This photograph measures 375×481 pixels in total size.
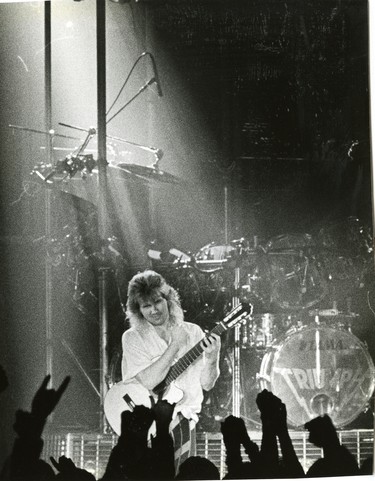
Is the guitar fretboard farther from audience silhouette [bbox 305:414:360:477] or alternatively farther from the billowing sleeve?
audience silhouette [bbox 305:414:360:477]

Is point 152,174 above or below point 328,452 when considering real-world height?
above

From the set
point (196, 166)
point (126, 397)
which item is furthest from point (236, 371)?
point (196, 166)

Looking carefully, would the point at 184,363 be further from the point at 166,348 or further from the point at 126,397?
the point at 126,397

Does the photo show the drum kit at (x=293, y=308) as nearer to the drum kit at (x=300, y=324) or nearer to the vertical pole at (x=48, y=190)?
the drum kit at (x=300, y=324)

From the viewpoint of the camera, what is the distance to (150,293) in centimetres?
265

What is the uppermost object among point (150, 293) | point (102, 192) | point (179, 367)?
point (102, 192)

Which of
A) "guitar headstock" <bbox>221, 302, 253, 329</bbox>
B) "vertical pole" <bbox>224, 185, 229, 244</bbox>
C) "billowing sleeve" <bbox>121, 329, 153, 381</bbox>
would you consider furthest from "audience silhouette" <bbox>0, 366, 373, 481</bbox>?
"vertical pole" <bbox>224, 185, 229, 244</bbox>

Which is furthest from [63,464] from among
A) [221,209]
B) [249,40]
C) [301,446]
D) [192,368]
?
[249,40]

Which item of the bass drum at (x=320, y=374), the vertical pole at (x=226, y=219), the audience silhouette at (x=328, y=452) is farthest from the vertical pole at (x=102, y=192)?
the audience silhouette at (x=328, y=452)

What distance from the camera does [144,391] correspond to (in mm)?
2631

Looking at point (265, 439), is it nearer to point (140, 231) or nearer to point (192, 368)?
point (192, 368)

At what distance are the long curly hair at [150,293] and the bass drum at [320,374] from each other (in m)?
0.36

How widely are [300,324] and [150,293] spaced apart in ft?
1.76

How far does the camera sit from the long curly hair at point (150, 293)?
8.67ft
